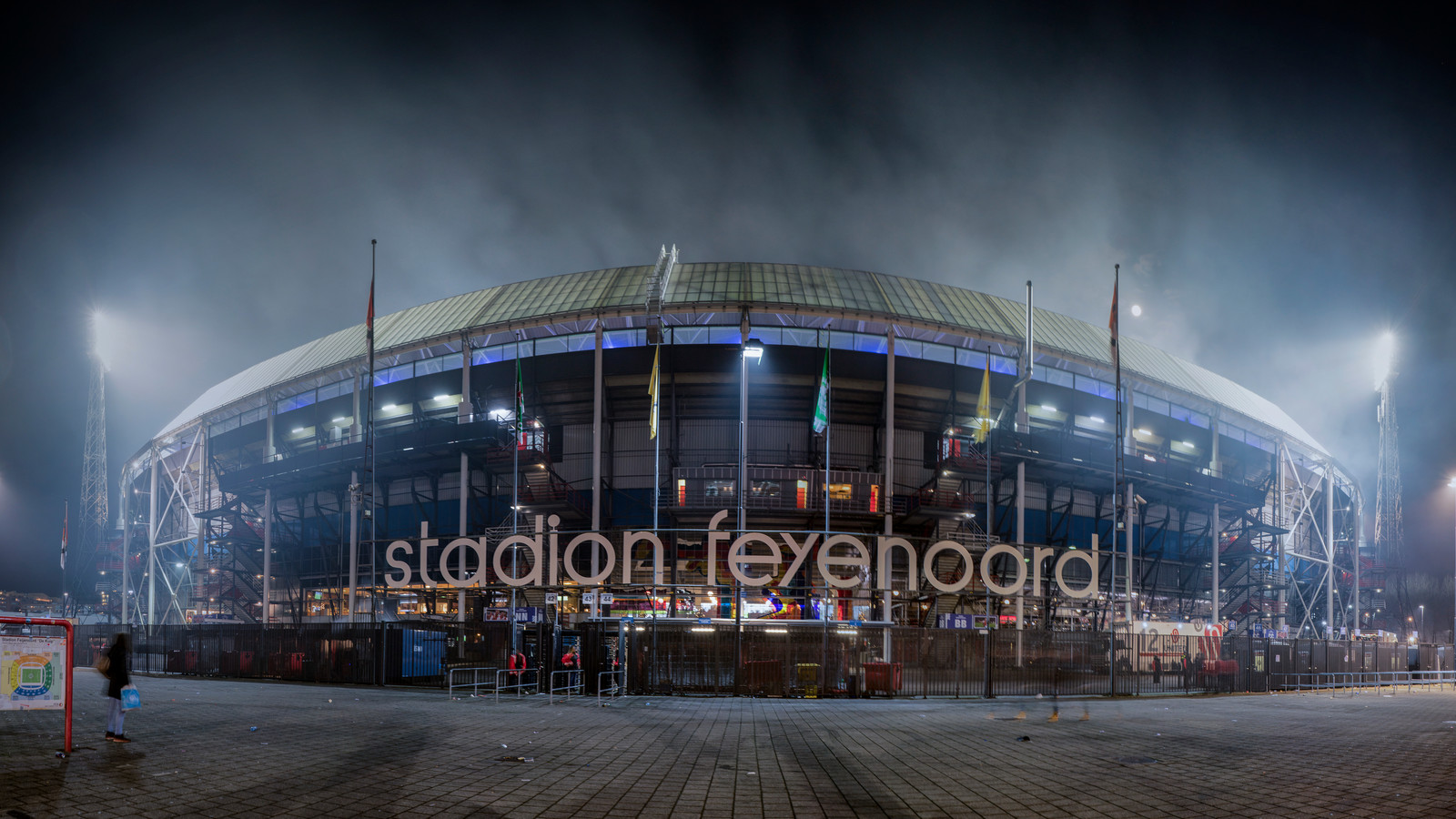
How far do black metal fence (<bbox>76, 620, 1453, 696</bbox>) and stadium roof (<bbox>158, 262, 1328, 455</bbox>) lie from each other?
58.3 feet

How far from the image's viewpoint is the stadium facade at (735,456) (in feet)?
143

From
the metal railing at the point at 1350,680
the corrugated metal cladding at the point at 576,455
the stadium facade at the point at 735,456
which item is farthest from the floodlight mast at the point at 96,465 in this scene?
the metal railing at the point at 1350,680

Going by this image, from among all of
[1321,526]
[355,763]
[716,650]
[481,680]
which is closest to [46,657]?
[355,763]

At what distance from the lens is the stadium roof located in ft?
146

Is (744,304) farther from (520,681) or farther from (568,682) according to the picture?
(520,681)

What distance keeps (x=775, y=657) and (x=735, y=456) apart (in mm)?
19315

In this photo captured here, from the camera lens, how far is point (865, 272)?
1967 inches

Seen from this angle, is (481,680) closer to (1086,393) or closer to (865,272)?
(865,272)

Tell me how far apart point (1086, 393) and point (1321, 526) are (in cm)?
3568

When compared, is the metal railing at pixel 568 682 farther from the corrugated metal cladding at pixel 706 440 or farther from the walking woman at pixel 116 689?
the corrugated metal cladding at pixel 706 440

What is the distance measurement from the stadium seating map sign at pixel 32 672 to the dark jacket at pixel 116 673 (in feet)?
2.30

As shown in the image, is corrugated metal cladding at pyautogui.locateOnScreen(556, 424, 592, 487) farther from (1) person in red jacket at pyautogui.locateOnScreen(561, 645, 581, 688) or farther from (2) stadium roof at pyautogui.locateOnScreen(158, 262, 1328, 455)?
(1) person in red jacket at pyautogui.locateOnScreen(561, 645, 581, 688)

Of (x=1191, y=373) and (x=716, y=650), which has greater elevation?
(x=1191, y=373)

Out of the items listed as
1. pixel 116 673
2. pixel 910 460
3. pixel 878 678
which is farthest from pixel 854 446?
pixel 116 673
